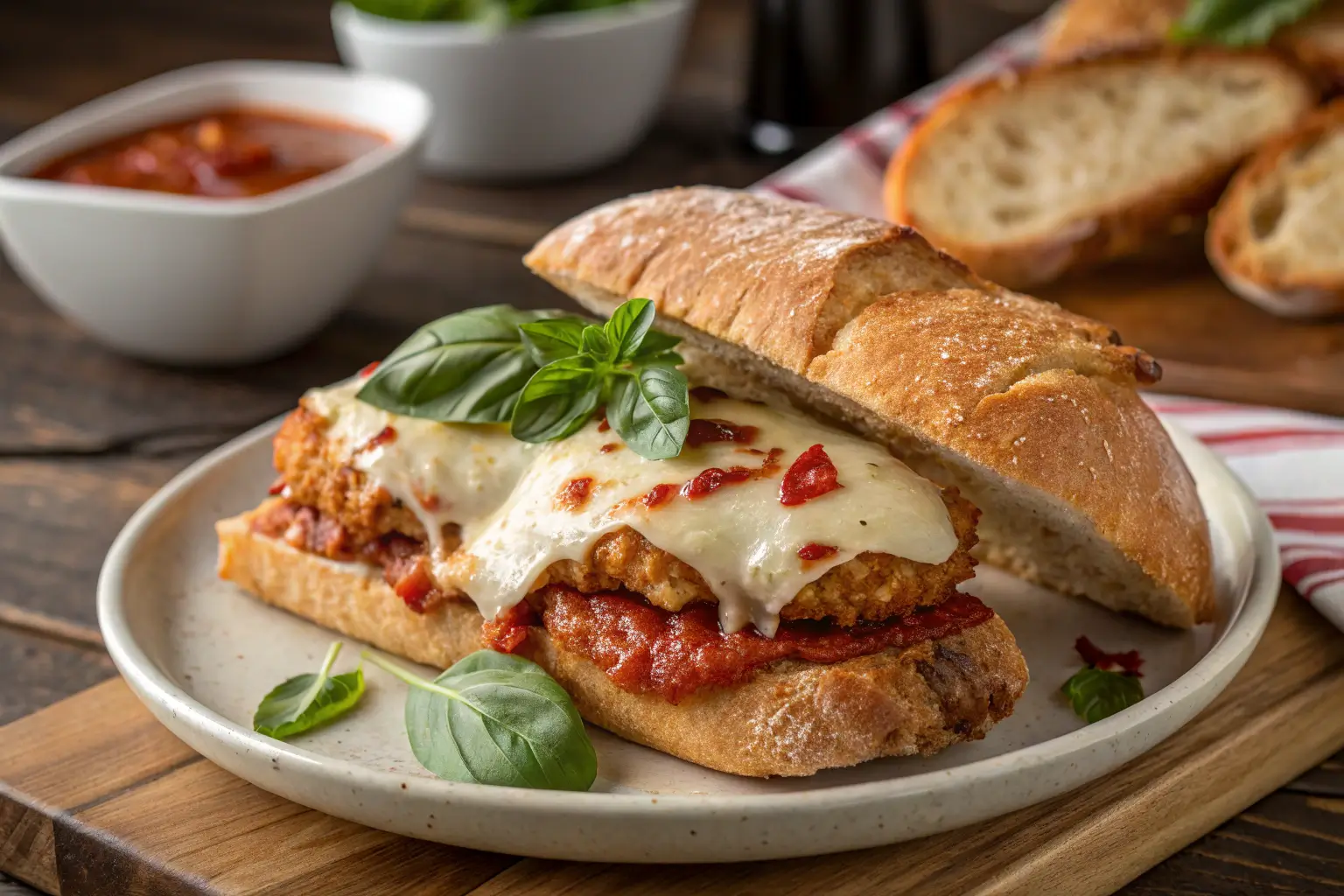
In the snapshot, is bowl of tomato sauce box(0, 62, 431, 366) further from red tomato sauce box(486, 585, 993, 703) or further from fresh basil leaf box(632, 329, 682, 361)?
red tomato sauce box(486, 585, 993, 703)

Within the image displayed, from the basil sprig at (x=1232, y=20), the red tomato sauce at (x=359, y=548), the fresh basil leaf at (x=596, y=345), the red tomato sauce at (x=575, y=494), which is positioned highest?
the basil sprig at (x=1232, y=20)

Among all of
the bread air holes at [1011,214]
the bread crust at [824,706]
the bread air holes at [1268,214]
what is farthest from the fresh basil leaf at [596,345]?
the bread air holes at [1268,214]

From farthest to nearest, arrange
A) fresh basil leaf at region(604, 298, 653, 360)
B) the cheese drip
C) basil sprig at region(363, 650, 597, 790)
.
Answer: fresh basil leaf at region(604, 298, 653, 360), the cheese drip, basil sprig at region(363, 650, 597, 790)

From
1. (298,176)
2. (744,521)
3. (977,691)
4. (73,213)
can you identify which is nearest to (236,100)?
(298,176)

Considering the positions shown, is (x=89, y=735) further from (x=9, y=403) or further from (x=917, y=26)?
(x=917, y=26)

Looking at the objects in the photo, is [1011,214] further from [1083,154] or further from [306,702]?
[306,702]

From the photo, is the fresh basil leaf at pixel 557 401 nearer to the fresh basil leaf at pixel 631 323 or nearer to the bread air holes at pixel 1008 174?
the fresh basil leaf at pixel 631 323

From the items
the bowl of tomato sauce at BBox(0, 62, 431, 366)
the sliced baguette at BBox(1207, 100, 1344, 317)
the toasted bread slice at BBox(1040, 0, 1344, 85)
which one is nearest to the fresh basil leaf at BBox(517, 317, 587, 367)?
the bowl of tomato sauce at BBox(0, 62, 431, 366)
